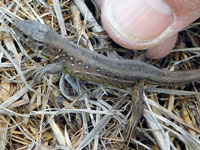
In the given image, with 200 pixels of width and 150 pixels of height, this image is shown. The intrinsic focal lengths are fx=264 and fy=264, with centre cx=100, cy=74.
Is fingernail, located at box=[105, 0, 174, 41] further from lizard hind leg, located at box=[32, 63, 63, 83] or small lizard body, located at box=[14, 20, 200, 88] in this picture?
lizard hind leg, located at box=[32, 63, 63, 83]

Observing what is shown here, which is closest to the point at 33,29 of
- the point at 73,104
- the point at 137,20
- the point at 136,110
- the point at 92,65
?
the point at 92,65

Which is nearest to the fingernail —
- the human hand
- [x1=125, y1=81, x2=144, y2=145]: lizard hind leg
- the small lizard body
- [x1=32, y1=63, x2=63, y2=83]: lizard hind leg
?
the human hand

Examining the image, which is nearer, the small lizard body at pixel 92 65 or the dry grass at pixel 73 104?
the dry grass at pixel 73 104

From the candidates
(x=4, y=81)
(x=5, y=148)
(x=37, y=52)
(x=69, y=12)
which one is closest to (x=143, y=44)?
(x=69, y=12)

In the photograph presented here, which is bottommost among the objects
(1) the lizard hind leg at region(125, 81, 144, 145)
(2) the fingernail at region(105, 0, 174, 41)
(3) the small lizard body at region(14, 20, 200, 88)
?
(1) the lizard hind leg at region(125, 81, 144, 145)

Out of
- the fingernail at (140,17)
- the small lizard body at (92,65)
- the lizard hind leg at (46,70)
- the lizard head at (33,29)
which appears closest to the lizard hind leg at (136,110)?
the small lizard body at (92,65)

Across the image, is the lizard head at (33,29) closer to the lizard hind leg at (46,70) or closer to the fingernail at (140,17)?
the lizard hind leg at (46,70)
